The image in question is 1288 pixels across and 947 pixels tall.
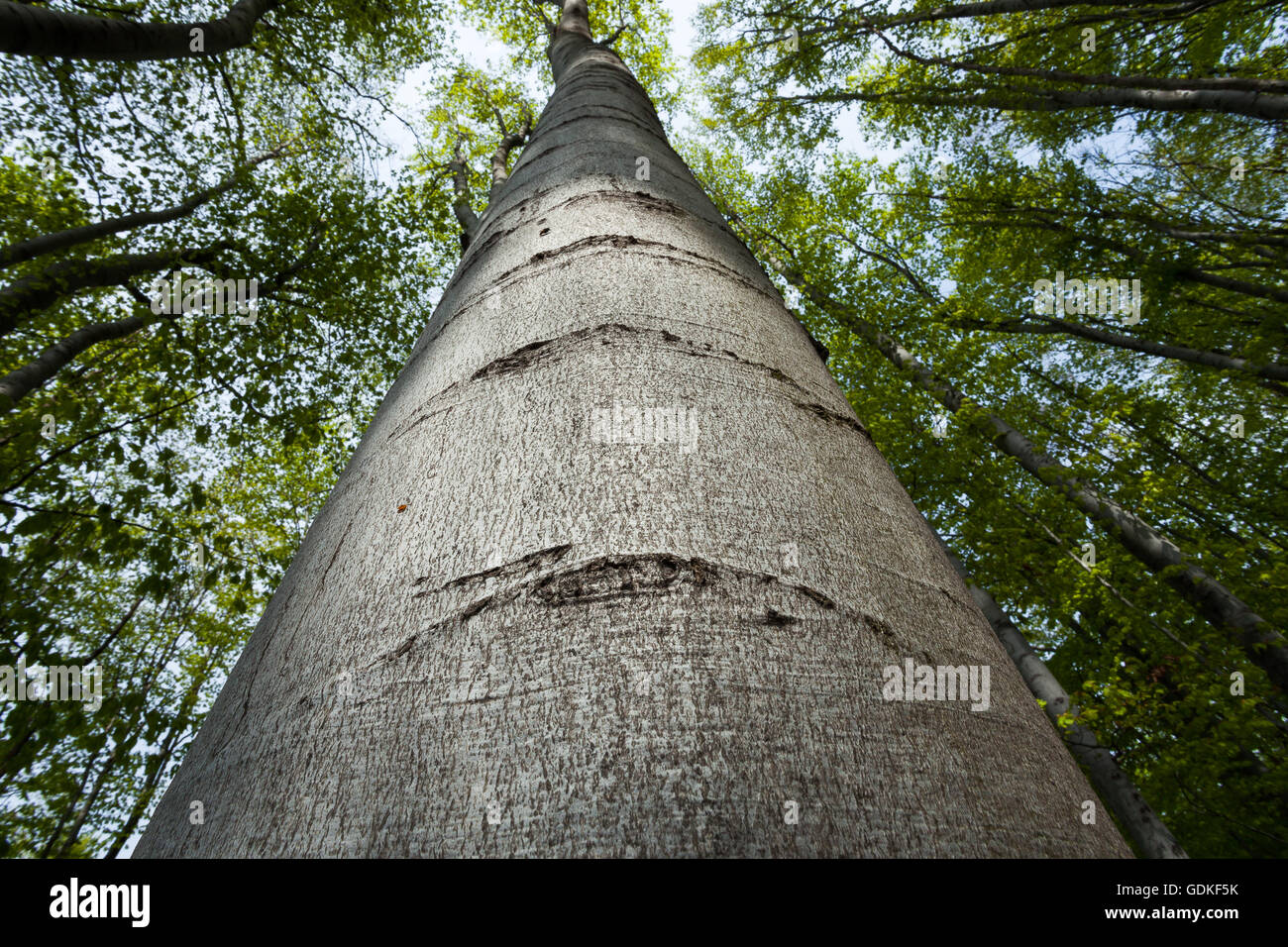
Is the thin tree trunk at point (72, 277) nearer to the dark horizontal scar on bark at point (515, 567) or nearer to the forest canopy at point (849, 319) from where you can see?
the forest canopy at point (849, 319)

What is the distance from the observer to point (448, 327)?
1.05m

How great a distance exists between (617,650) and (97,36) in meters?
4.44

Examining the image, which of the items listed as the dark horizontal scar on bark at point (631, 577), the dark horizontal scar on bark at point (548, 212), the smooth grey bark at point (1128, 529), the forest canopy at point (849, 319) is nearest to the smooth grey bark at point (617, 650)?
the dark horizontal scar on bark at point (631, 577)

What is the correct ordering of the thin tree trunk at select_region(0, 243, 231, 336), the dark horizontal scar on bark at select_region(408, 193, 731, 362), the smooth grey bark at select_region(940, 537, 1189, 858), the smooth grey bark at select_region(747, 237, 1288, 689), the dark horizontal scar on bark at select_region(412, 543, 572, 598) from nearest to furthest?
the dark horizontal scar on bark at select_region(412, 543, 572, 598) → the dark horizontal scar on bark at select_region(408, 193, 731, 362) → the thin tree trunk at select_region(0, 243, 231, 336) → the smooth grey bark at select_region(747, 237, 1288, 689) → the smooth grey bark at select_region(940, 537, 1189, 858)

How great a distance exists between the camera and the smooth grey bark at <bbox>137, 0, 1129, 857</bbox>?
39 cm

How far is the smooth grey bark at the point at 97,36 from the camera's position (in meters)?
2.63

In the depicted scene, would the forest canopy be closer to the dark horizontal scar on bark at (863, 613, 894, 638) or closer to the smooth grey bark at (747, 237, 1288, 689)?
the smooth grey bark at (747, 237, 1288, 689)

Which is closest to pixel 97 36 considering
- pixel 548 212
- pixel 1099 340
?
pixel 548 212

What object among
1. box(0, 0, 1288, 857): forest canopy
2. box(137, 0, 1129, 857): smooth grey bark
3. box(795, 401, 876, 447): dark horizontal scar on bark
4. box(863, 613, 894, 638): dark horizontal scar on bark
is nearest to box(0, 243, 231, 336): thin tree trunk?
box(0, 0, 1288, 857): forest canopy

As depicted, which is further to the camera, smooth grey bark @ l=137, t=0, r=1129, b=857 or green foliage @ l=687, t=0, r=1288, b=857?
green foliage @ l=687, t=0, r=1288, b=857

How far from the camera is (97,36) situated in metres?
2.95

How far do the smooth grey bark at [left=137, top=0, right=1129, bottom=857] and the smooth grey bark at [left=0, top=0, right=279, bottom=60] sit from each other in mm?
3651

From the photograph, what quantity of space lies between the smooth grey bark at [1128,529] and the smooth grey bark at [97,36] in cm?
737
